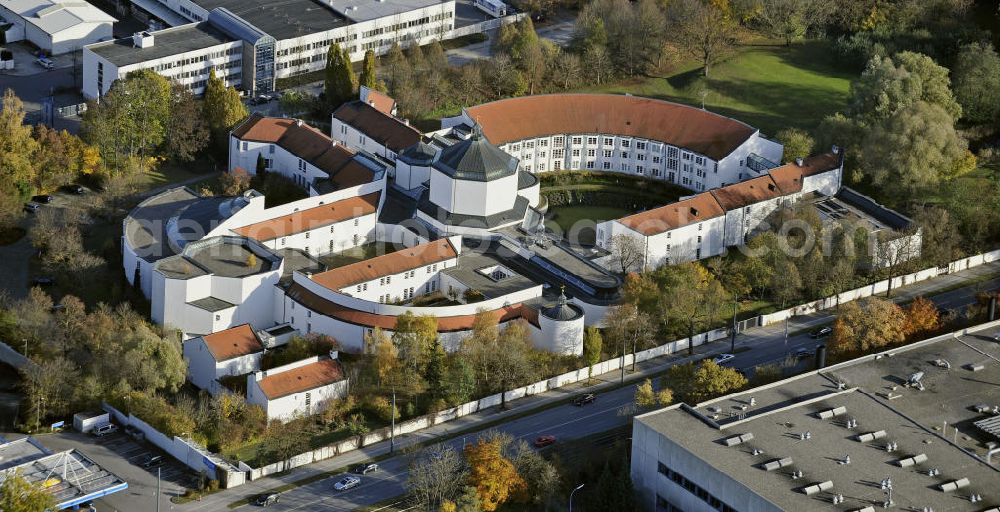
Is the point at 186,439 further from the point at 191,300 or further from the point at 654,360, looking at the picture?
the point at 654,360

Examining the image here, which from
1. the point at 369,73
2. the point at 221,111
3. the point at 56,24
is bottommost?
the point at 56,24

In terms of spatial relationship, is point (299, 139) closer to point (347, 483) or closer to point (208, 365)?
point (208, 365)

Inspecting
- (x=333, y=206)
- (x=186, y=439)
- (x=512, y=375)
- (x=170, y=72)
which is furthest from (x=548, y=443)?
(x=170, y=72)

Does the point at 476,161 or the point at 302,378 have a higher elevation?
the point at 476,161

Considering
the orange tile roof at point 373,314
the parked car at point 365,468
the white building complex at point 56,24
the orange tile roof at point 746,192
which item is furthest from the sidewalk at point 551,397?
the white building complex at point 56,24

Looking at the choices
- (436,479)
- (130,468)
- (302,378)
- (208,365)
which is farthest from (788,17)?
(130,468)

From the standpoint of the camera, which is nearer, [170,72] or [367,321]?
[367,321]

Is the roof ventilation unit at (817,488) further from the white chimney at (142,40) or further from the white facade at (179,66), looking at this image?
the white chimney at (142,40)
